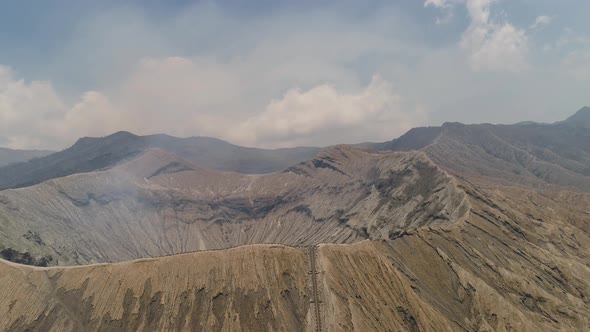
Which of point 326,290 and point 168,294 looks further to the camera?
point 168,294

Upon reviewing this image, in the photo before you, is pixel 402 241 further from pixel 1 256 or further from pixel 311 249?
pixel 1 256

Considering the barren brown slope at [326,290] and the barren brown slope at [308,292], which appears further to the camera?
the barren brown slope at [326,290]

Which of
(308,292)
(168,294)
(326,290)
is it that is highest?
(168,294)

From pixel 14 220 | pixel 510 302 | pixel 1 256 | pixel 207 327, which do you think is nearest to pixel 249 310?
pixel 207 327

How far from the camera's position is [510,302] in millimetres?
120375

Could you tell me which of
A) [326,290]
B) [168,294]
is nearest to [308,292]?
[326,290]

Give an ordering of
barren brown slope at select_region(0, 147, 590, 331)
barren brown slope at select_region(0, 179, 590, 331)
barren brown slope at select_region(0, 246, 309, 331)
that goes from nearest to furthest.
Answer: barren brown slope at select_region(0, 246, 309, 331), barren brown slope at select_region(0, 179, 590, 331), barren brown slope at select_region(0, 147, 590, 331)

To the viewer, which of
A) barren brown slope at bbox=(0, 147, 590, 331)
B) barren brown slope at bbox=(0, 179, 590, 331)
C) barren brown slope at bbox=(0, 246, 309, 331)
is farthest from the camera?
barren brown slope at bbox=(0, 147, 590, 331)

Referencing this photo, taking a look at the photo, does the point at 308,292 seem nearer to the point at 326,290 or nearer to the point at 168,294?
the point at 326,290

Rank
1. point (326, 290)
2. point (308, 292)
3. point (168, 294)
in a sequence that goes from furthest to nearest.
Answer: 1. point (168, 294)
2. point (308, 292)
3. point (326, 290)

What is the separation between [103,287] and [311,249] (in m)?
59.7

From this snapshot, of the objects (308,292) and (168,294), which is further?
(168,294)

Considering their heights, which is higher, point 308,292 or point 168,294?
point 168,294

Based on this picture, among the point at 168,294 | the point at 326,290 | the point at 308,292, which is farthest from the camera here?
the point at 168,294
